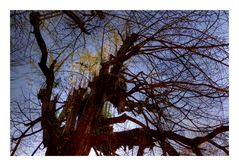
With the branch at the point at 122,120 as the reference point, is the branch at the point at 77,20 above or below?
above

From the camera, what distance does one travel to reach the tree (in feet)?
6.59

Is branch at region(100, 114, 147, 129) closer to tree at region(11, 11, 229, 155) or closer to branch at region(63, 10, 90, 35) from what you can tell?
tree at region(11, 11, 229, 155)

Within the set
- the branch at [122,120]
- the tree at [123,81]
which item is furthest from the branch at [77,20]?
the branch at [122,120]

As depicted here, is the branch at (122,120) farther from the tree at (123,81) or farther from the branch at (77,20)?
the branch at (77,20)

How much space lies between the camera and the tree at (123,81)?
201 cm

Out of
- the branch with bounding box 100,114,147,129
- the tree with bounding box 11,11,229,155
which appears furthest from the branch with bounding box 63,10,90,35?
the branch with bounding box 100,114,147,129

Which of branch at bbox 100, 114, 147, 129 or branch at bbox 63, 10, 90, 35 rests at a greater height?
branch at bbox 63, 10, 90, 35

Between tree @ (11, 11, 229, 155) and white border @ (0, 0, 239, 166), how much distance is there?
33 mm

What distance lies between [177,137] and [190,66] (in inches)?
15.2
